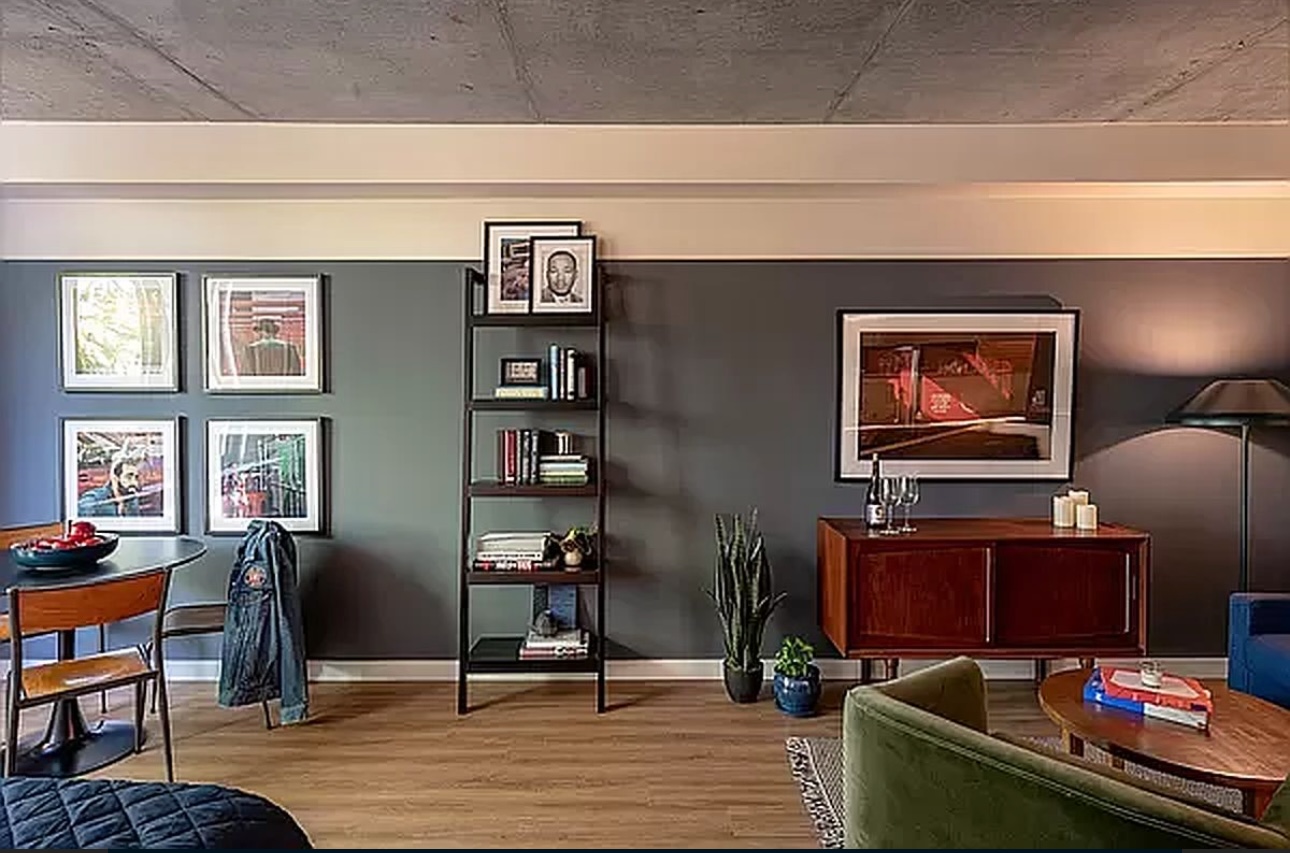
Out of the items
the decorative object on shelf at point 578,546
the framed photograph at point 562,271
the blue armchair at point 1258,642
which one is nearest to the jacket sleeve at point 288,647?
the decorative object on shelf at point 578,546

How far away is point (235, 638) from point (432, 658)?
96 cm

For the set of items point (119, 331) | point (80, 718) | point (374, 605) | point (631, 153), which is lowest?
point (80, 718)

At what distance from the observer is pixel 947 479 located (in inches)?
171

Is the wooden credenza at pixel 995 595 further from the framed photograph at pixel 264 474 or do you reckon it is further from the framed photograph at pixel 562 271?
the framed photograph at pixel 264 474

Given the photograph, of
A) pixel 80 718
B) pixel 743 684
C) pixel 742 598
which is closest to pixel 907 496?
pixel 742 598

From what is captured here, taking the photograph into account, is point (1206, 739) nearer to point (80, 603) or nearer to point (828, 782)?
point (828, 782)

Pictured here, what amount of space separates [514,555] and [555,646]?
44 centimetres

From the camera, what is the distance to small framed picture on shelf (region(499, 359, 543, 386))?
4.23m

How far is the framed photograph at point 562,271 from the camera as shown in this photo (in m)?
4.22

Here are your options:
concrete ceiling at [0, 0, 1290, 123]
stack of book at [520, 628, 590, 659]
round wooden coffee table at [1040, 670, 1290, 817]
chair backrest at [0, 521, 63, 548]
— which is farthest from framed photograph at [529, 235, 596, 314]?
round wooden coffee table at [1040, 670, 1290, 817]

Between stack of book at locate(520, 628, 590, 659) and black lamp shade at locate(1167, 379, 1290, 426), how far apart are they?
2.90m

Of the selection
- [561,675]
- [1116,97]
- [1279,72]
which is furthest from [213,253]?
[1279,72]

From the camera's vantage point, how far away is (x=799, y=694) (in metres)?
3.84

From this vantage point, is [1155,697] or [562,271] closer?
[1155,697]
